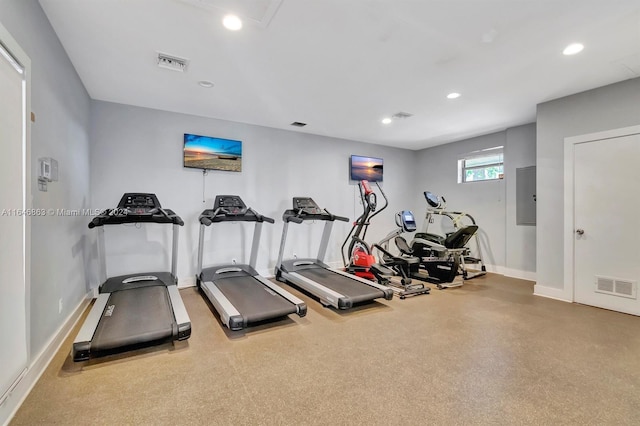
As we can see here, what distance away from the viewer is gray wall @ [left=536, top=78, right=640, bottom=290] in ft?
12.0

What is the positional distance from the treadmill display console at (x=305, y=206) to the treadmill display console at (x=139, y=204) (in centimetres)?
216

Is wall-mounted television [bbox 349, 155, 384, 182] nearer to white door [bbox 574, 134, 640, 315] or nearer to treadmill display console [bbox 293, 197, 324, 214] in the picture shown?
treadmill display console [bbox 293, 197, 324, 214]

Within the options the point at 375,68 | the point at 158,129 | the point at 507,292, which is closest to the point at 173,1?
the point at 375,68

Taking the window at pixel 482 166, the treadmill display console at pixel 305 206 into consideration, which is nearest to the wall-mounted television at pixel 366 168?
the treadmill display console at pixel 305 206

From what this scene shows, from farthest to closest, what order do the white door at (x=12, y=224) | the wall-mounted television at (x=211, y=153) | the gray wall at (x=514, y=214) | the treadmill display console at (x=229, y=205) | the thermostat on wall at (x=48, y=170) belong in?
the gray wall at (x=514, y=214), the wall-mounted television at (x=211, y=153), the treadmill display console at (x=229, y=205), the thermostat on wall at (x=48, y=170), the white door at (x=12, y=224)

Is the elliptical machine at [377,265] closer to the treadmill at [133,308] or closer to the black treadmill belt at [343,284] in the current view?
the black treadmill belt at [343,284]

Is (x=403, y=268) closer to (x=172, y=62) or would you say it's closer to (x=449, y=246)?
(x=449, y=246)

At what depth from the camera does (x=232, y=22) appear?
2359mm

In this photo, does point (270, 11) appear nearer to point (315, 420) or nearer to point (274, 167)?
point (315, 420)

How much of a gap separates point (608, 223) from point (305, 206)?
168 inches

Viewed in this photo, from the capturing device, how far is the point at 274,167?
213 inches

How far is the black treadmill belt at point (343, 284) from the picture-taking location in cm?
368

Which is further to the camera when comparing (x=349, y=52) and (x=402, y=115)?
(x=402, y=115)

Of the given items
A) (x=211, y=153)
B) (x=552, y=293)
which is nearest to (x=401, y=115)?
(x=211, y=153)
